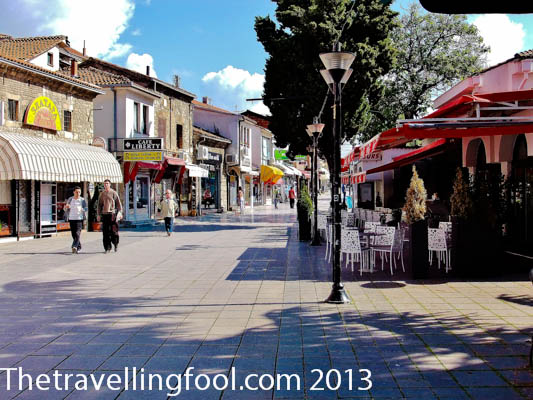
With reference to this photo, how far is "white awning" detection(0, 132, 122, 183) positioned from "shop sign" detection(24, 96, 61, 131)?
52cm

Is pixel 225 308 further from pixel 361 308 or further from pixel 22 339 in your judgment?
pixel 22 339

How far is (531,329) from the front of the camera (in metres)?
5.72

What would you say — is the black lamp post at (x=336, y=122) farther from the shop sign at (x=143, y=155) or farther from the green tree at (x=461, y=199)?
the shop sign at (x=143, y=155)

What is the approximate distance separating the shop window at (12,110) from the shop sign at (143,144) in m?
6.88

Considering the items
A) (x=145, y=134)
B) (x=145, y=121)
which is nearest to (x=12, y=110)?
(x=145, y=134)

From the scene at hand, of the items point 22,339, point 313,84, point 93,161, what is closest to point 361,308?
point 22,339

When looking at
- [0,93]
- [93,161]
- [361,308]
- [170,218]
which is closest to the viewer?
[361,308]

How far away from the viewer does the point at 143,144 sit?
→ 23562 mm

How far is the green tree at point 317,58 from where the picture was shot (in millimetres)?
22547

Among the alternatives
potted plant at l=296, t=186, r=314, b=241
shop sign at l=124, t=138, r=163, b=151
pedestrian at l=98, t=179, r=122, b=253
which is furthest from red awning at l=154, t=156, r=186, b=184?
pedestrian at l=98, t=179, r=122, b=253

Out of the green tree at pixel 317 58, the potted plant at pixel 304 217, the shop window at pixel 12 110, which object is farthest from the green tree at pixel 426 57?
the shop window at pixel 12 110

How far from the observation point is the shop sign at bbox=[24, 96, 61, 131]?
17547mm

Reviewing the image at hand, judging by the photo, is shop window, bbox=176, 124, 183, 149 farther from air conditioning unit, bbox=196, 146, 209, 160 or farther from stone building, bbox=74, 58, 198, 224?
air conditioning unit, bbox=196, 146, 209, 160

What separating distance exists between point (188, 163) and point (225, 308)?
24555 millimetres
